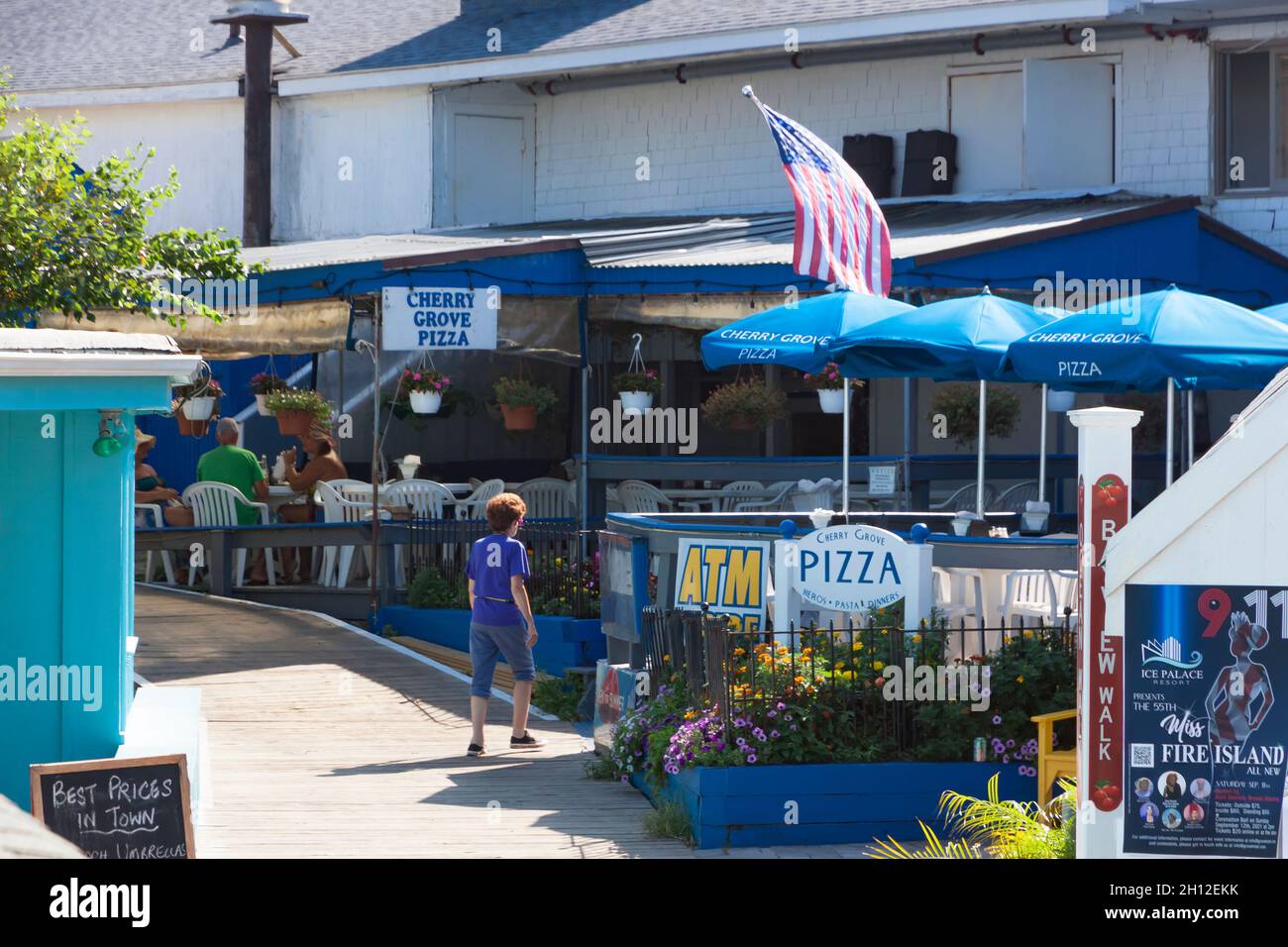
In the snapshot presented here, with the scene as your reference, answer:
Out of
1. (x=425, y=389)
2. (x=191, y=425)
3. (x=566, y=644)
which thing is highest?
(x=425, y=389)

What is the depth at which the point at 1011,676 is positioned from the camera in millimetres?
9188

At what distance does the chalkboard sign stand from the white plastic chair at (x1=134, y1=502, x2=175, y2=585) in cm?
1095

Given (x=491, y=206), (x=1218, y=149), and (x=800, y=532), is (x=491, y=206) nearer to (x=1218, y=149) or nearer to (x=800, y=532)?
(x=1218, y=149)

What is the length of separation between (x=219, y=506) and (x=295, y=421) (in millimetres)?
1323

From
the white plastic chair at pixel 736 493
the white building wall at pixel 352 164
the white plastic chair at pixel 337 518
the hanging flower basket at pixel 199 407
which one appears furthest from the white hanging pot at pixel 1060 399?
the white building wall at pixel 352 164

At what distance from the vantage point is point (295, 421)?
17953 mm

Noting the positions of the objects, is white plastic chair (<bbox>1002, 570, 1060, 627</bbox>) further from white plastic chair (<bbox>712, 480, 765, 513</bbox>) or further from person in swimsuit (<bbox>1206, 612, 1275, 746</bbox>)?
white plastic chair (<bbox>712, 480, 765, 513</bbox>)

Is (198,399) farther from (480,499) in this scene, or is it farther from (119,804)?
(119,804)

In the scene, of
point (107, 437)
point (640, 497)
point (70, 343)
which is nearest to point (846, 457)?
point (640, 497)

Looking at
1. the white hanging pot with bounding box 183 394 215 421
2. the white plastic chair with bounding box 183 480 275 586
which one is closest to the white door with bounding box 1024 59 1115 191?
the white plastic chair with bounding box 183 480 275 586

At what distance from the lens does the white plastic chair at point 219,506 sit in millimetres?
17016

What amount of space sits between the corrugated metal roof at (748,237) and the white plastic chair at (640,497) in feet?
6.86

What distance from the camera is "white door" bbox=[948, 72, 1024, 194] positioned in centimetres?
1977
